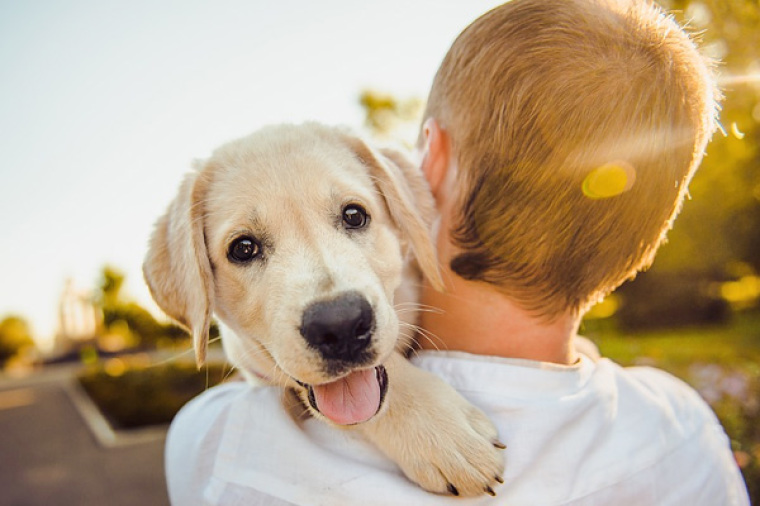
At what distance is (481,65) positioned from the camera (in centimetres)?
225

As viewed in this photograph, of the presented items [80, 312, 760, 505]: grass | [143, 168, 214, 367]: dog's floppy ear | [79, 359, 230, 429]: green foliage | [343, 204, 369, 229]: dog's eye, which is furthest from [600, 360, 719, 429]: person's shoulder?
[79, 359, 230, 429]: green foliage

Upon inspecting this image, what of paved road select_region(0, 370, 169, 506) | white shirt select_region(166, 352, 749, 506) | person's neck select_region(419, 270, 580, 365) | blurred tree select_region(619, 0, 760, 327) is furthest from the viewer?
blurred tree select_region(619, 0, 760, 327)

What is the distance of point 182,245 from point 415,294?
3.62 ft

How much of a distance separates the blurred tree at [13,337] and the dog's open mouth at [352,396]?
43114 mm

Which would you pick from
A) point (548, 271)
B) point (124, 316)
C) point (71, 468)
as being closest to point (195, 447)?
point (548, 271)

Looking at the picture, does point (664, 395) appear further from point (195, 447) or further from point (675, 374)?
point (675, 374)

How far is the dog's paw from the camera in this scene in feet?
6.45

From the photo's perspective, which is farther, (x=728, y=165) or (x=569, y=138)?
(x=728, y=165)

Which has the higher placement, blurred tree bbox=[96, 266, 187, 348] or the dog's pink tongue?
the dog's pink tongue

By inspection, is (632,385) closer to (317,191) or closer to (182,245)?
(317,191)

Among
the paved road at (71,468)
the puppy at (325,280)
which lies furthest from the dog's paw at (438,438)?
the paved road at (71,468)

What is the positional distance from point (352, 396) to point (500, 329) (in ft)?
2.09

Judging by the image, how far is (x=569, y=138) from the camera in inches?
83.2

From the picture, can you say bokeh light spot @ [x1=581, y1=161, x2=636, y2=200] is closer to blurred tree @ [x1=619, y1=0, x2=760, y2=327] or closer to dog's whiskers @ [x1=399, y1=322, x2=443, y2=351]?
dog's whiskers @ [x1=399, y1=322, x2=443, y2=351]
